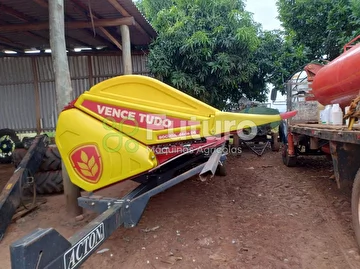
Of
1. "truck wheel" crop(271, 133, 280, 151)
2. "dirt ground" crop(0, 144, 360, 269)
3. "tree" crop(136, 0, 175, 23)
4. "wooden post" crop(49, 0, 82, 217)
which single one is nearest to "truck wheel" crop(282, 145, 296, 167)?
"dirt ground" crop(0, 144, 360, 269)

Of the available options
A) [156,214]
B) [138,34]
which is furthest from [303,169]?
[138,34]

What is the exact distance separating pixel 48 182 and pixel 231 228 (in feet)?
9.52

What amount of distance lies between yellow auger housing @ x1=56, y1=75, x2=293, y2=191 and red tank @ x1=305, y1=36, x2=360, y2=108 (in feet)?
4.22

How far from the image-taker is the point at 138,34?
6926mm

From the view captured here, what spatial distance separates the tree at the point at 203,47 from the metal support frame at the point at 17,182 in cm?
368

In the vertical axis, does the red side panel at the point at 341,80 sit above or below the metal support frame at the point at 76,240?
above

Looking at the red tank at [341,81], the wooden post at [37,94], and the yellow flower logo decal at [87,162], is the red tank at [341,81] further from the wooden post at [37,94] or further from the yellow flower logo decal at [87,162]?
the wooden post at [37,94]

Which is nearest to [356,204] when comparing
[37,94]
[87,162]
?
[87,162]

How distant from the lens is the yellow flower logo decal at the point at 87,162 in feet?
8.41

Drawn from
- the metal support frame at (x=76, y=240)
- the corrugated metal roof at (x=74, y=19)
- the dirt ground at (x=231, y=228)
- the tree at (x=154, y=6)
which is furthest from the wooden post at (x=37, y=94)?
the metal support frame at (x=76, y=240)

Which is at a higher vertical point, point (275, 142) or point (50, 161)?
point (50, 161)

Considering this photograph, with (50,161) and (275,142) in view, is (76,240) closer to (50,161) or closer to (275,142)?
(50,161)

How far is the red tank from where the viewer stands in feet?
10.00

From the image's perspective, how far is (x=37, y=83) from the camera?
27.8ft
